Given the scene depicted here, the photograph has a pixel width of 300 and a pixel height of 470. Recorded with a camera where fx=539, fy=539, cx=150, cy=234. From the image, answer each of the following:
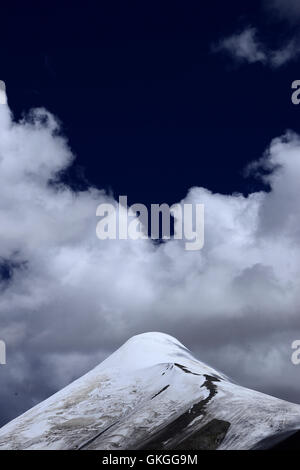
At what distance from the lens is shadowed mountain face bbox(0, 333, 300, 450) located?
10444 centimetres

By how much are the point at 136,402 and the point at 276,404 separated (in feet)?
114

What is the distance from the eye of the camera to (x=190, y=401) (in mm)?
126375

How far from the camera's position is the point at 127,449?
106m

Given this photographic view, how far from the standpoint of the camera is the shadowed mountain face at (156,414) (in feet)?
343

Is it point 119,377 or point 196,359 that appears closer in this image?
point 119,377

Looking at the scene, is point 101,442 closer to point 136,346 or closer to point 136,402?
point 136,402

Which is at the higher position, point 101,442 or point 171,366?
point 171,366

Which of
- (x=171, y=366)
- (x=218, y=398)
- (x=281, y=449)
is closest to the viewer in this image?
(x=281, y=449)

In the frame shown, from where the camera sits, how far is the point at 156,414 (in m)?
123
